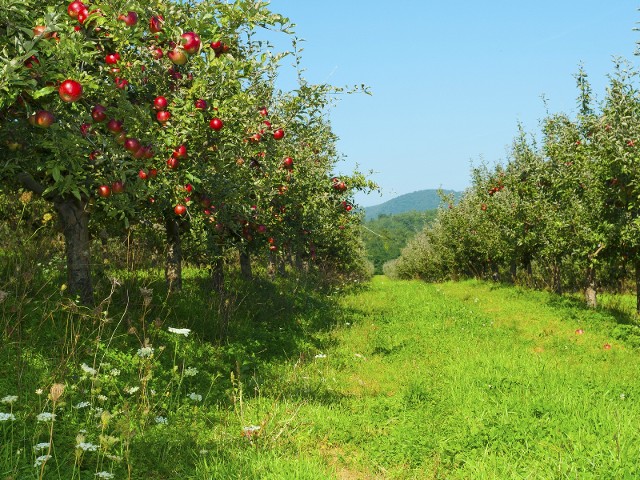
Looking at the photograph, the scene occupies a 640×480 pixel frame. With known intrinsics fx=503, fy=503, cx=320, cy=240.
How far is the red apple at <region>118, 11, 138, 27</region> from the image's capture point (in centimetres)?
527

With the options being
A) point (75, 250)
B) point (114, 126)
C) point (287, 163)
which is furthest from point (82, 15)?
point (287, 163)

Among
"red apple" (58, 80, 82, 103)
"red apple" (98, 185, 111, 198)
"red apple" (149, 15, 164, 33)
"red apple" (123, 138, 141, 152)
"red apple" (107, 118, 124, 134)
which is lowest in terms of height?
"red apple" (98, 185, 111, 198)

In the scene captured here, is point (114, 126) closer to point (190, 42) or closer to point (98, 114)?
point (98, 114)

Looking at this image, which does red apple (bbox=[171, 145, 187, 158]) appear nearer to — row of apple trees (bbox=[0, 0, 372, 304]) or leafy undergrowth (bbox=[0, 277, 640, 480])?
row of apple trees (bbox=[0, 0, 372, 304])

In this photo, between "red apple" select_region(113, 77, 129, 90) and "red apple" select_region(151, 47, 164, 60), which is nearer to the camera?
"red apple" select_region(113, 77, 129, 90)

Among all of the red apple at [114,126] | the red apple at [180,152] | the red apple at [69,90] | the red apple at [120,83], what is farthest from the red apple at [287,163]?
the red apple at [69,90]

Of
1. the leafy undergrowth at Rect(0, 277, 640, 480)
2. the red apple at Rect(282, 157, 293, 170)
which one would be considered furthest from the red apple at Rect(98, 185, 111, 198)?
the red apple at Rect(282, 157, 293, 170)

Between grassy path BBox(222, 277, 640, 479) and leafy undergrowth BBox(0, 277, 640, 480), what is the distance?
0.08 feet

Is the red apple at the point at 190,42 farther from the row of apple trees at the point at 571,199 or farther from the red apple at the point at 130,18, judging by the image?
the row of apple trees at the point at 571,199

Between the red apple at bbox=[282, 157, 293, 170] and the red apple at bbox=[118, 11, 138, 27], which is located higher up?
the red apple at bbox=[118, 11, 138, 27]

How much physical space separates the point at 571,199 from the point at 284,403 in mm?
14656

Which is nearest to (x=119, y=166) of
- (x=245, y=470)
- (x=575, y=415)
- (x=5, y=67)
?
(x=5, y=67)

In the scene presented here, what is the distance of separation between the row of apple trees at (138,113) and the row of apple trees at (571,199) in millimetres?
8629

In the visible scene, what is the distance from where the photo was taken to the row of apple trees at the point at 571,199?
13.8 metres
